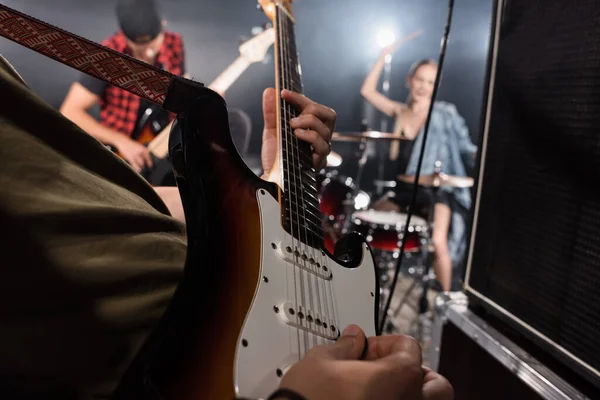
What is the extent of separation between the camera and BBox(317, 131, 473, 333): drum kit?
247 cm

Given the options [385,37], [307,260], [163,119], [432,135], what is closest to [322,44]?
[385,37]

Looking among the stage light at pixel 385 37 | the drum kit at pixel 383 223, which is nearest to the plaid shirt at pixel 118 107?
the drum kit at pixel 383 223

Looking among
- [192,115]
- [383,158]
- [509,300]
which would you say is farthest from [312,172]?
[383,158]

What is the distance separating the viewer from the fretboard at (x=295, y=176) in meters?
0.56

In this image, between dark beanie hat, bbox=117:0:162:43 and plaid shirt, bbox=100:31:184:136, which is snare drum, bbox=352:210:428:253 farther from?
dark beanie hat, bbox=117:0:162:43

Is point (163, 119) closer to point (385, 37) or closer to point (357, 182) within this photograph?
point (357, 182)

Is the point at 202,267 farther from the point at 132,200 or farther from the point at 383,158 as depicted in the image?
the point at 383,158

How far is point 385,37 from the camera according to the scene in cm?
348

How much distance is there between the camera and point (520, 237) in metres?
0.86

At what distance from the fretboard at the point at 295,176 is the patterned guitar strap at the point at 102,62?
19cm

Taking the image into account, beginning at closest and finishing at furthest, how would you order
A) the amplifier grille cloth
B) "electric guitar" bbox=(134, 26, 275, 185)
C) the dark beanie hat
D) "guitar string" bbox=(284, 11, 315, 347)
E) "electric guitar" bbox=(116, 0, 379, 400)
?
"electric guitar" bbox=(116, 0, 379, 400) → "guitar string" bbox=(284, 11, 315, 347) → the amplifier grille cloth → "electric guitar" bbox=(134, 26, 275, 185) → the dark beanie hat

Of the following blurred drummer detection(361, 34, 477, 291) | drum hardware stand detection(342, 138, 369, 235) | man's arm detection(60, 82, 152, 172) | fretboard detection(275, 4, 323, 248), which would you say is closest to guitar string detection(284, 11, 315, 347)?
fretboard detection(275, 4, 323, 248)

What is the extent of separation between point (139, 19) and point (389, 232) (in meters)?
2.18

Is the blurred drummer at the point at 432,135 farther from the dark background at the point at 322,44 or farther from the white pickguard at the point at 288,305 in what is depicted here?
the white pickguard at the point at 288,305
